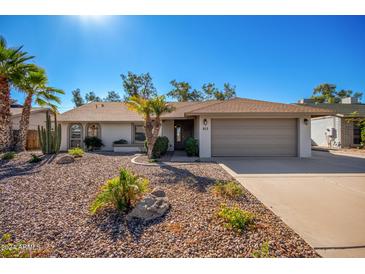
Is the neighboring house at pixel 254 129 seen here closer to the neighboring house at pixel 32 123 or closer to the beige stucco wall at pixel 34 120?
the neighboring house at pixel 32 123

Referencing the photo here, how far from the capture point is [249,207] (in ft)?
13.1

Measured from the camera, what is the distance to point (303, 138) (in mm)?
10828

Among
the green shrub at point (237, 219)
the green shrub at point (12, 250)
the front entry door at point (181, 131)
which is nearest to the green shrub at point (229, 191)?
the green shrub at point (237, 219)

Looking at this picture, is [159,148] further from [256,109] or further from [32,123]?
[32,123]

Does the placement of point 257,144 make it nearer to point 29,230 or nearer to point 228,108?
point 228,108

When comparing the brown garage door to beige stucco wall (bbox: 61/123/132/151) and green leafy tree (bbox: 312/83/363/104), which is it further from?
green leafy tree (bbox: 312/83/363/104)

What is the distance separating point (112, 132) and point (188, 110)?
6428 millimetres

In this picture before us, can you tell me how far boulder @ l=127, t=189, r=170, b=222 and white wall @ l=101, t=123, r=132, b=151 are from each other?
11732 millimetres

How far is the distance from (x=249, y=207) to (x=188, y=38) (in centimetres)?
658

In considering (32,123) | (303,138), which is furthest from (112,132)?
(303,138)

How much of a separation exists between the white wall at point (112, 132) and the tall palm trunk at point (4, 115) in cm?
562

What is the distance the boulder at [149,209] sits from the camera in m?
3.51

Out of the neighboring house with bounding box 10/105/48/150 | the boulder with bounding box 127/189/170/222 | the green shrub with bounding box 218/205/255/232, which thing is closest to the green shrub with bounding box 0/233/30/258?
the boulder with bounding box 127/189/170/222

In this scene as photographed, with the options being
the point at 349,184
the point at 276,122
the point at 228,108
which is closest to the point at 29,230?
the point at 349,184
